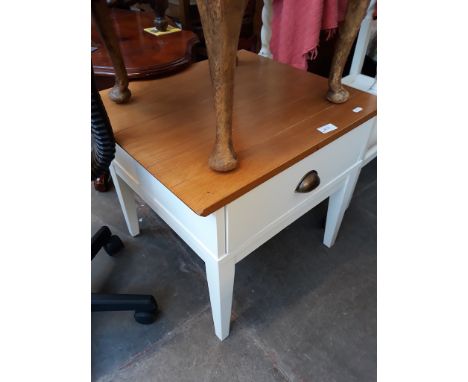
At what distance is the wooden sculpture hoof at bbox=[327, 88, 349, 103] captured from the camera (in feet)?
2.41

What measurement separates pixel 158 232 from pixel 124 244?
134mm

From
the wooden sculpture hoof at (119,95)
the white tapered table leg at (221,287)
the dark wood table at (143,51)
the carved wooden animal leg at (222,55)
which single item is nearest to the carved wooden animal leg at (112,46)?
the wooden sculpture hoof at (119,95)

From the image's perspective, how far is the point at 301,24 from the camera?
0.91 metres

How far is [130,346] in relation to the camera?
880mm

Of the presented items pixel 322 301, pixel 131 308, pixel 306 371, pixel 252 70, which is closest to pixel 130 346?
pixel 131 308

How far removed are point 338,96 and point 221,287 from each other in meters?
0.53

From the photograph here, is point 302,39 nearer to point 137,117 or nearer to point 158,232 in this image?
point 137,117

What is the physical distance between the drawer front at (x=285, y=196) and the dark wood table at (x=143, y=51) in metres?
0.52

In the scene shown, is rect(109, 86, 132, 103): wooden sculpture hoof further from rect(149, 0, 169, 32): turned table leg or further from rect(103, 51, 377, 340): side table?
rect(149, 0, 169, 32): turned table leg

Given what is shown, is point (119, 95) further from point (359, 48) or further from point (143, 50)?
point (359, 48)

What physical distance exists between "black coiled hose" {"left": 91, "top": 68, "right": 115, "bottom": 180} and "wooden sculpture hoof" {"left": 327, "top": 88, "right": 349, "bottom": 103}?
1.67ft

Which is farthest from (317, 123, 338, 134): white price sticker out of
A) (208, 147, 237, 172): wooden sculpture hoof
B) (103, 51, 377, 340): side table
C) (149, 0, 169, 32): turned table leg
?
(149, 0, 169, 32): turned table leg

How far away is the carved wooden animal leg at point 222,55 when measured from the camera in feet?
1.32

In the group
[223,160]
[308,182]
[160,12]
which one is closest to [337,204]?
[308,182]
